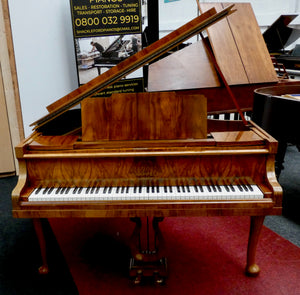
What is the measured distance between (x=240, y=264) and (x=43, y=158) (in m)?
1.63

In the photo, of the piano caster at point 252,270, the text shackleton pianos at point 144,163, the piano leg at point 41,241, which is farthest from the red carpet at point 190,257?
the text shackleton pianos at point 144,163

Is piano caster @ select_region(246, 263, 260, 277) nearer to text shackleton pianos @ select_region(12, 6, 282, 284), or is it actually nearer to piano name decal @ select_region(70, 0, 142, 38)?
text shackleton pianos @ select_region(12, 6, 282, 284)

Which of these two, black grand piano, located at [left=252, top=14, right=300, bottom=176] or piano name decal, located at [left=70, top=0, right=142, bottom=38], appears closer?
black grand piano, located at [left=252, top=14, right=300, bottom=176]

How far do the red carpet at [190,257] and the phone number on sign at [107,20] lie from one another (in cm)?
245

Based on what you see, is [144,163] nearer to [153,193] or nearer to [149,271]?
[153,193]

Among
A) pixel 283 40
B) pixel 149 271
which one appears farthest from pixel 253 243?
Result: pixel 283 40

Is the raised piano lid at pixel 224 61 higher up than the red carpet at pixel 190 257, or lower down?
higher up

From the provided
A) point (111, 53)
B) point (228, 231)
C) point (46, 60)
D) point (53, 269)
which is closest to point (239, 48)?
point (111, 53)

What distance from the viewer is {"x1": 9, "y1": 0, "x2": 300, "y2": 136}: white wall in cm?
356

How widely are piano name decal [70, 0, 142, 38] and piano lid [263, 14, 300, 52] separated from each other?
123 inches

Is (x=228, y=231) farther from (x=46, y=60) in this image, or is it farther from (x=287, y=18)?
(x=287, y=18)

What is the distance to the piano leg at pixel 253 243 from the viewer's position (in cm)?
199

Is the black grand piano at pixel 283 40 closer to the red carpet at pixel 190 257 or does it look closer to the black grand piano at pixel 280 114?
the black grand piano at pixel 280 114

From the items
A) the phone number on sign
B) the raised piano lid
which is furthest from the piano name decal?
the raised piano lid
